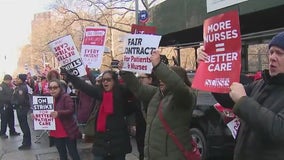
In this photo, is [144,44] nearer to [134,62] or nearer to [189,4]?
[134,62]

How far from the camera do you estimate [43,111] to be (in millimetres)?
7453

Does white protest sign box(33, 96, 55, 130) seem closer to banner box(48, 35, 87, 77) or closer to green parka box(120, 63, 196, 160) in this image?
banner box(48, 35, 87, 77)

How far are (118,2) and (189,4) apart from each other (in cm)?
1891

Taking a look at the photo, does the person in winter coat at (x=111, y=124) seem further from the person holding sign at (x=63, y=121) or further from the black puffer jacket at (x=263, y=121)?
the black puffer jacket at (x=263, y=121)

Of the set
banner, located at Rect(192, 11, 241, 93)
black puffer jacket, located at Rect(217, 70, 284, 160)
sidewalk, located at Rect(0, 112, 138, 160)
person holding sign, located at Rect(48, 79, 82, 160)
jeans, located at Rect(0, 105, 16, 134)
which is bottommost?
sidewalk, located at Rect(0, 112, 138, 160)

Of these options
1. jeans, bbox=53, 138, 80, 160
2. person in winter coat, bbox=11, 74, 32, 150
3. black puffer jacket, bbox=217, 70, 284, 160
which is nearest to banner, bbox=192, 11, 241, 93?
black puffer jacket, bbox=217, 70, 284, 160

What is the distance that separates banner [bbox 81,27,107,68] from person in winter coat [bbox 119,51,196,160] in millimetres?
2734

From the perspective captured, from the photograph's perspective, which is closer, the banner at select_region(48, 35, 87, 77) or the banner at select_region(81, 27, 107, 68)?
the banner at select_region(48, 35, 87, 77)

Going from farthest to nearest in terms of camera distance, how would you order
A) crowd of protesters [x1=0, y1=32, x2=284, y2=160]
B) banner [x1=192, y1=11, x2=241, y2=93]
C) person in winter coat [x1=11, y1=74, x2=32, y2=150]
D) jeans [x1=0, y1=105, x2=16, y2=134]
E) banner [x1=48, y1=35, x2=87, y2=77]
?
jeans [x1=0, y1=105, x2=16, y2=134] → person in winter coat [x1=11, y1=74, x2=32, y2=150] → banner [x1=48, y1=35, x2=87, y2=77] → banner [x1=192, y1=11, x2=241, y2=93] → crowd of protesters [x1=0, y1=32, x2=284, y2=160]

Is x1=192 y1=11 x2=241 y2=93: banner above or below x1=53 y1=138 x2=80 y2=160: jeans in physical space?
above

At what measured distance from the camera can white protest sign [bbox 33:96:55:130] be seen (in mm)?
7304

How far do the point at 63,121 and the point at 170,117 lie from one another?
11.1 feet

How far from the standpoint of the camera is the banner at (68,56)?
620 centimetres

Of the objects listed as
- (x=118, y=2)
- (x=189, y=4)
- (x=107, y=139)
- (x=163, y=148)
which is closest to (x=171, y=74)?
(x=163, y=148)
